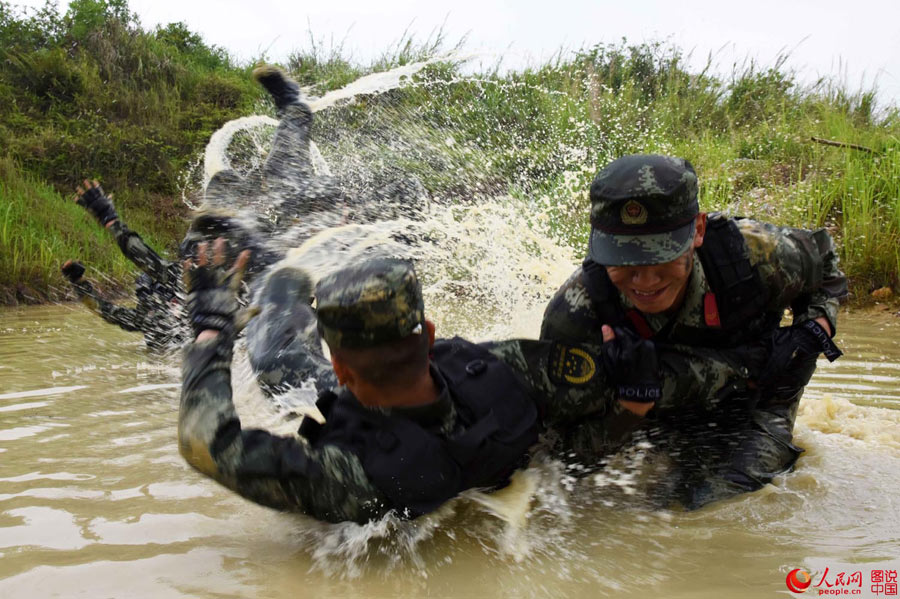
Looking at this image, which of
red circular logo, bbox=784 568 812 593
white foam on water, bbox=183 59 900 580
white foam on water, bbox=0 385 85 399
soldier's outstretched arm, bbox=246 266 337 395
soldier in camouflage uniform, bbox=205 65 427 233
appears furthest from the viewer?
soldier in camouflage uniform, bbox=205 65 427 233

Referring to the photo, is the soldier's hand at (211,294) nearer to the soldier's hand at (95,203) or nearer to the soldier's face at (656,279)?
the soldier's face at (656,279)

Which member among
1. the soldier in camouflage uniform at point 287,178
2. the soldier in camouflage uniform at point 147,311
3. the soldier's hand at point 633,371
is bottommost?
the soldier in camouflage uniform at point 147,311

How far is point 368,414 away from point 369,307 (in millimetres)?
297

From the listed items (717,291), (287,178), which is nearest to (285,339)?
(717,291)

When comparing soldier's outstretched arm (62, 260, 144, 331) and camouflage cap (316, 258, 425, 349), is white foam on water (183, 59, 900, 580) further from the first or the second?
soldier's outstretched arm (62, 260, 144, 331)

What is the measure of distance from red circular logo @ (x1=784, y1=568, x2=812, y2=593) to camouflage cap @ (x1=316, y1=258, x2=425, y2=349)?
113cm

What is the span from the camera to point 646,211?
7.50ft

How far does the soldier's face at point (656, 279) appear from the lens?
7.69 feet

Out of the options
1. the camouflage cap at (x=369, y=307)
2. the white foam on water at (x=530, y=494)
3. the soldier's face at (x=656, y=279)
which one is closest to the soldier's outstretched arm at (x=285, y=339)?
the white foam on water at (x=530, y=494)

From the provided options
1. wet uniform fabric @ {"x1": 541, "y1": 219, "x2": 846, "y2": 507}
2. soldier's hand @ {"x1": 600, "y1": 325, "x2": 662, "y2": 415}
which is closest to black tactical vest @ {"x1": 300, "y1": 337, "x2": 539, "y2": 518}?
soldier's hand @ {"x1": 600, "y1": 325, "x2": 662, "y2": 415}

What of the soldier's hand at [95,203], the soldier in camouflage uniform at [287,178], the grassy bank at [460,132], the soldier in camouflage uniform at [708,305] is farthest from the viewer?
the grassy bank at [460,132]

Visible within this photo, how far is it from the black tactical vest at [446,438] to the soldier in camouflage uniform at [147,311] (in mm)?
3269

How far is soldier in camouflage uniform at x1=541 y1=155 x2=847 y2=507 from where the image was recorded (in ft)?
7.66

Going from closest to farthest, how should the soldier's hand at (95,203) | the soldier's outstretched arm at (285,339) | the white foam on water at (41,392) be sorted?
the soldier's outstretched arm at (285,339)
the white foam on water at (41,392)
the soldier's hand at (95,203)
